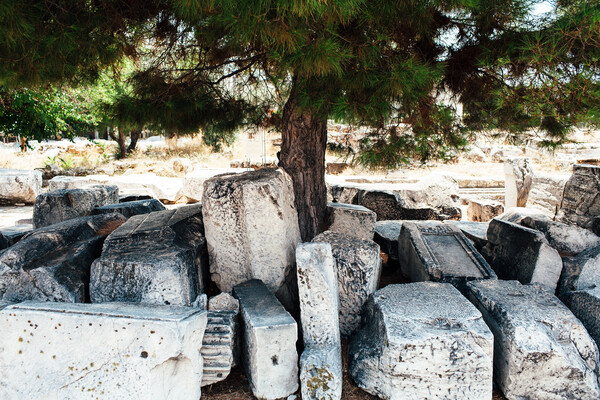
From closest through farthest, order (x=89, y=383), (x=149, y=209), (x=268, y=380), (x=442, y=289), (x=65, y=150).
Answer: (x=89, y=383) < (x=268, y=380) < (x=442, y=289) < (x=149, y=209) < (x=65, y=150)

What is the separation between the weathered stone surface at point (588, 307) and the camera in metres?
2.78

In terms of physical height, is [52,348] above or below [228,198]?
below

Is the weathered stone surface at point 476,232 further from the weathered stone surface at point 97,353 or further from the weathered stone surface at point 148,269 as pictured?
the weathered stone surface at point 97,353

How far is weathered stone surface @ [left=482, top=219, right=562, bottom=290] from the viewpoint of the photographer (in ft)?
10.8

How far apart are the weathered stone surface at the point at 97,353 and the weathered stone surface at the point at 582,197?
413cm

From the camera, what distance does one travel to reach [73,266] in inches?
119

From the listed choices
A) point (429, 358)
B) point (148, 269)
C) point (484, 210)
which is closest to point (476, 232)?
point (429, 358)

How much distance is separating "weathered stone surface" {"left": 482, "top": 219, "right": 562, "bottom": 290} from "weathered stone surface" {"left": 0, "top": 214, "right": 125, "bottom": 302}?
313cm

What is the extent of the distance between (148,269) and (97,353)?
66 centimetres

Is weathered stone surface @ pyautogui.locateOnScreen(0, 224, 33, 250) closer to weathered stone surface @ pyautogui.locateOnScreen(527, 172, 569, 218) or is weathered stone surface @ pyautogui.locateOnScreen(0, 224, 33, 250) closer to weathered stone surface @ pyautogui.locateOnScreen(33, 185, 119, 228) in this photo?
weathered stone surface @ pyautogui.locateOnScreen(33, 185, 119, 228)

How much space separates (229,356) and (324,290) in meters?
0.65

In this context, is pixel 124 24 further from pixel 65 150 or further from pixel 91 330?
pixel 65 150

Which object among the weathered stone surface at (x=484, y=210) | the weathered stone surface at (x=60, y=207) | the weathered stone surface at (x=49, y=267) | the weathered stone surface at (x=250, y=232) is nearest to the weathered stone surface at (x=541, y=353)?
the weathered stone surface at (x=250, y=232)

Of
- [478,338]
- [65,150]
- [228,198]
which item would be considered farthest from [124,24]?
[65,150]
